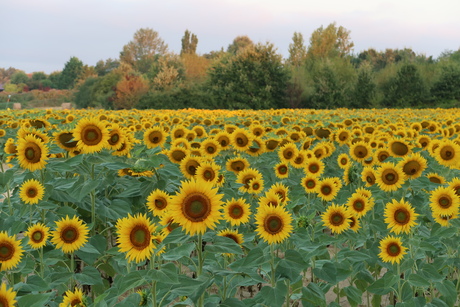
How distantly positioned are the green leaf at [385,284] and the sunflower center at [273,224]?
95 centimetres

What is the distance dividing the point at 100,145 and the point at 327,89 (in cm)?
3238

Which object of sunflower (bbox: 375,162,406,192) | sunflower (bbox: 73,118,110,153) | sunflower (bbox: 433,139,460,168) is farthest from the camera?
sunflower (bbox: 433,139,460,168)

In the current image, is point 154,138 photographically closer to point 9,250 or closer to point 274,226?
point 9,250

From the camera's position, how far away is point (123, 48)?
87.3 m

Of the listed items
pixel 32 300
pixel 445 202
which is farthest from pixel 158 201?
pixel 445 202

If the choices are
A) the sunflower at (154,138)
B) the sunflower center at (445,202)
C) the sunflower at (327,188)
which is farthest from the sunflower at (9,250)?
the sunflower center at (445,202)

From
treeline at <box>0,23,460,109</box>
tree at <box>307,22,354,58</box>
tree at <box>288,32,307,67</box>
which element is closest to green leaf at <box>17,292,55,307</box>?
treeline at <box>0,23,460,109</box>

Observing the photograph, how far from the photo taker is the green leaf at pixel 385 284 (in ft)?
8.98

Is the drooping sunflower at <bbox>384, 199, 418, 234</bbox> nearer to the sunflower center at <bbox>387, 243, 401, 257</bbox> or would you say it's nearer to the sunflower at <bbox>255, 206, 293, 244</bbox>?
the sunflower center at <bbox>387, 243, 401, 257</bbox>

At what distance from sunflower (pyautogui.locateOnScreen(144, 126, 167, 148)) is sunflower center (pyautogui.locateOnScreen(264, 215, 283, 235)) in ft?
8.20

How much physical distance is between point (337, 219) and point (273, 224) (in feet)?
2.90

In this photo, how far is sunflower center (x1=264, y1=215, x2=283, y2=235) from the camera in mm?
2236

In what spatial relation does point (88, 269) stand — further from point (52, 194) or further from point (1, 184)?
point (1, 184)

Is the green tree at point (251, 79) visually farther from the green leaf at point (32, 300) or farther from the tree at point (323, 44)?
the green leaf at point (32, 300)
